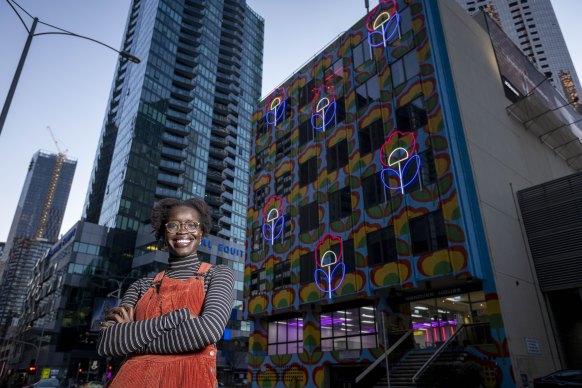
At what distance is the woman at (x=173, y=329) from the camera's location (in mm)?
2672

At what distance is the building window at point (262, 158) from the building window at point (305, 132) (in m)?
5.00

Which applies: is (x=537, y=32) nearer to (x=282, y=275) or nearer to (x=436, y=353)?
(x=282, y=275)

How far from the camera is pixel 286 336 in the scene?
99.6 feet

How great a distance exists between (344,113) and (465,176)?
11.2 m

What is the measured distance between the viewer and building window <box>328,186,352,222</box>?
89.7 ft

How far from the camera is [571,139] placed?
111 ft

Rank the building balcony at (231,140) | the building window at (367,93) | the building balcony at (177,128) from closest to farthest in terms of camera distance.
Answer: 1. the building window at (367,93)
2. the building balcony at (177,128)
3. the building balcony at (231,140)

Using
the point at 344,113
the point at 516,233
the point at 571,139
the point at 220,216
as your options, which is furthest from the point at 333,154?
the point at 220,216

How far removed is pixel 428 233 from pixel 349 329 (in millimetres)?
8547

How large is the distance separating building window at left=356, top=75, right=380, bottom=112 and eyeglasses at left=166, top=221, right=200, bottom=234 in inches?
1004

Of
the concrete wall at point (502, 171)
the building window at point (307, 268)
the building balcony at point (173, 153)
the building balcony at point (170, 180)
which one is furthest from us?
the building balcony at point (173, 153)

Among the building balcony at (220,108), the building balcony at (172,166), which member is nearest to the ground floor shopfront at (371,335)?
the building balcony at (172,166)

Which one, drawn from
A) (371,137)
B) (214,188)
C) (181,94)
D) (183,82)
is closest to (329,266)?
(371,137)

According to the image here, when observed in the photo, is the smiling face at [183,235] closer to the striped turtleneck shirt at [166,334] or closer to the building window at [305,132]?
the striped turtleneck shirt at [166,334]
